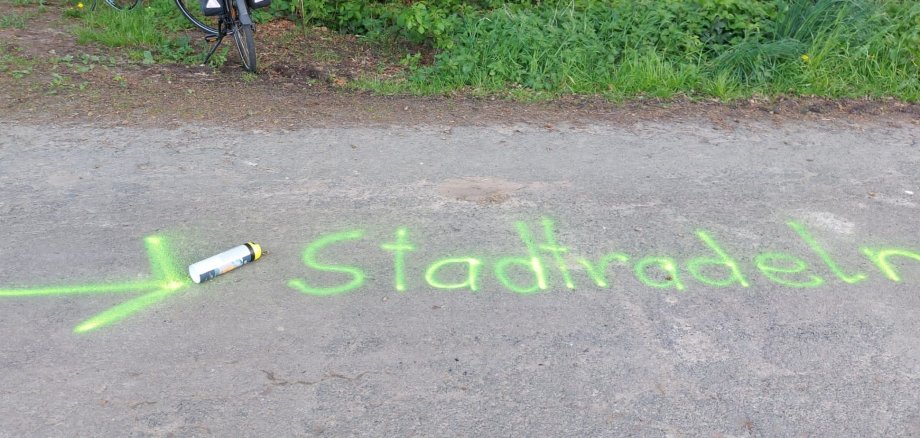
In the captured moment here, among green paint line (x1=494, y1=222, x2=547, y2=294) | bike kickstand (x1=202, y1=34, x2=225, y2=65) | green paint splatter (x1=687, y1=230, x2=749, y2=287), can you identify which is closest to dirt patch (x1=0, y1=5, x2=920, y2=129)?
bike kickstand (x1=202, y1=34, x2=225, y2=65)

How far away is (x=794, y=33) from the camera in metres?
6.38

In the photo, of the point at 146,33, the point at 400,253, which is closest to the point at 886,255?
the point at 400,253

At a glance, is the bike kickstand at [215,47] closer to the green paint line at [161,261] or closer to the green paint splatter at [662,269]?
the green paint line at [161,261]

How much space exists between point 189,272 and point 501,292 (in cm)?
138

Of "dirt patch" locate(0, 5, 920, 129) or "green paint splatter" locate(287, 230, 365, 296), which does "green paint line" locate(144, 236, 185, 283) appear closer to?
"green paint splatter" locate(287, 230, 365, 296)

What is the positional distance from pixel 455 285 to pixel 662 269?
0.98 meters

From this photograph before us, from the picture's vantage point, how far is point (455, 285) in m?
3.37

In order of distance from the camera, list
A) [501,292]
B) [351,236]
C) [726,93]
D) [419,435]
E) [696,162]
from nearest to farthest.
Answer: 1. [419,435]
2. [501,292]
3. [351,236]
4. [696,162]
5. [726,93]

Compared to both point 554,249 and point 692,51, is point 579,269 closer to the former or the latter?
point 554,249

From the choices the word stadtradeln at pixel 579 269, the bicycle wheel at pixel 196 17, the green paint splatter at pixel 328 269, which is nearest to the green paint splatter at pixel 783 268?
the word stadtradeln at pixel 579 269

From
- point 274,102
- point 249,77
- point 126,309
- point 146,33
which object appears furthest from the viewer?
point 146,33

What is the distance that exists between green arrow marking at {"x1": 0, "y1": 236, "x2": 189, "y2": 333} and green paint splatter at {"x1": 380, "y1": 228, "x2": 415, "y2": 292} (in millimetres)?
914

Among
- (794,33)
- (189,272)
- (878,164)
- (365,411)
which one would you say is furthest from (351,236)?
(794,33)

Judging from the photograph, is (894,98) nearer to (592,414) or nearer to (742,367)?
(742,367)
